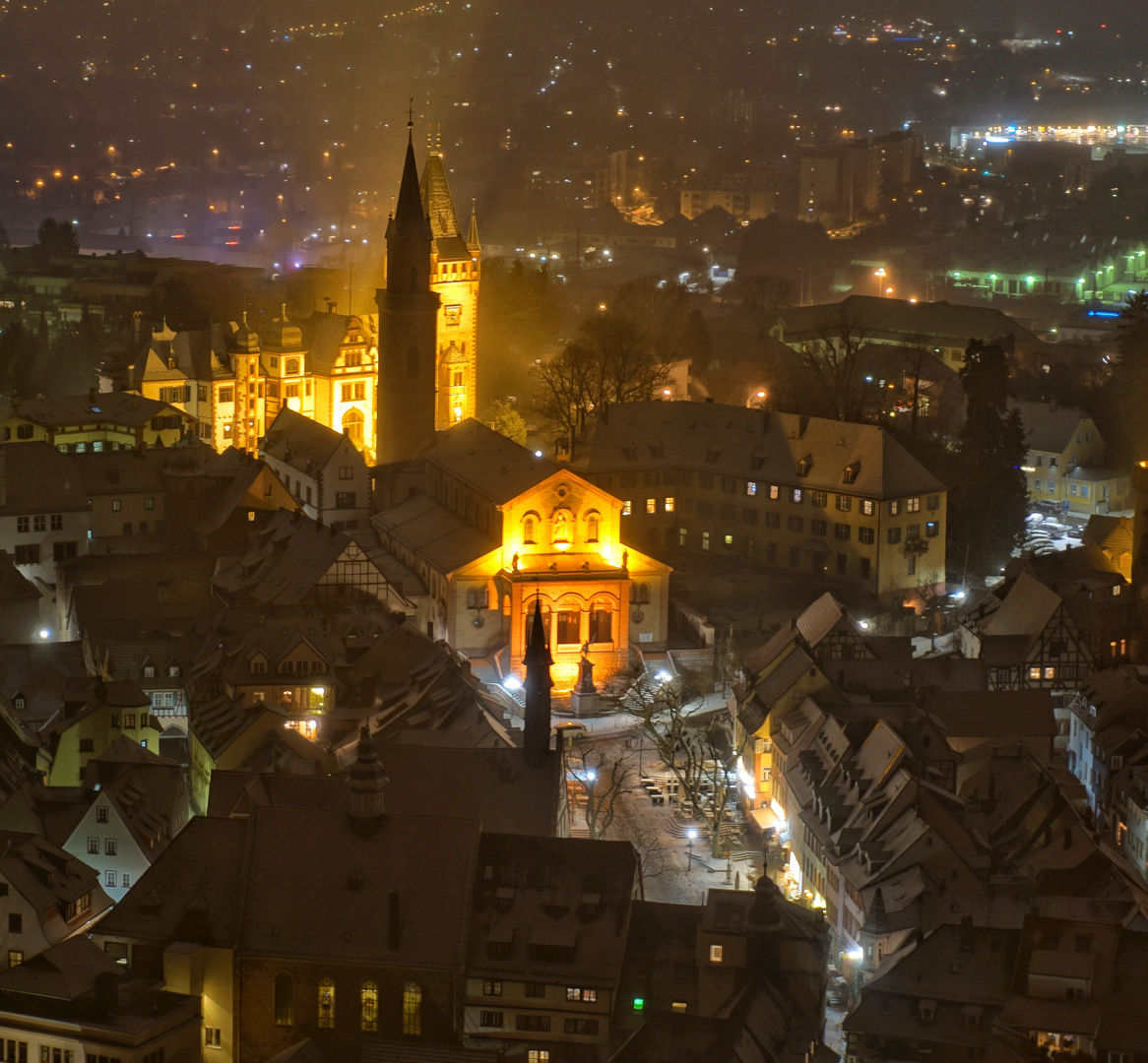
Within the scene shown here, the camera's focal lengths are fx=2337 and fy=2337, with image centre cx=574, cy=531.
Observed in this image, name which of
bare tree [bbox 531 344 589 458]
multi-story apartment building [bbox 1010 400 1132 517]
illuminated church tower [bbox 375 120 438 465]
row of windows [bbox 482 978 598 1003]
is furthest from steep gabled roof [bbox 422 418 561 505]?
row of windows [bbox 482 978 598 1003]

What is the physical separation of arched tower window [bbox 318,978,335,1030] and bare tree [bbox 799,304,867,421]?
191ft

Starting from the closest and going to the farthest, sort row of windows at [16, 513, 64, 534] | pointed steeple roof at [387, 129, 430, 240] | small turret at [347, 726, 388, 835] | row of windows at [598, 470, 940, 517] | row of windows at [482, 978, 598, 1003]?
row of windows at [482, 978, 598, 1003] → small turret at [347, 726, 388, 835] → row of windows at [16, 513, 64, 534] → row of windows at [598, 470, 940, 517] → pointed steeple roof at [387, 129, 430, 240]

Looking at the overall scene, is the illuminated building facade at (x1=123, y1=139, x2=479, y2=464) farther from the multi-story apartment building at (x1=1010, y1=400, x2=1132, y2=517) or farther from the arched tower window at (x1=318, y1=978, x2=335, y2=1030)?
the arched tower window at (x1=318, y1=978, x2=335, y2=1030)

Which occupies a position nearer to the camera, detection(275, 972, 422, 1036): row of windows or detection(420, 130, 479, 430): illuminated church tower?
detection(275, 972, 422, 1036): row of windows

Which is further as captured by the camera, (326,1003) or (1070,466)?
(1070,466)

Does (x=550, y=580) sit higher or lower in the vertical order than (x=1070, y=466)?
lower

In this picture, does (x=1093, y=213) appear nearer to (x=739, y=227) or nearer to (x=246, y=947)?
(x=739, y=227)

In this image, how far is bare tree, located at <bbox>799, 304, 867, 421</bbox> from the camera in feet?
364

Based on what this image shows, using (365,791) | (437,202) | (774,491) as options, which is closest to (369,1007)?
(365,791)

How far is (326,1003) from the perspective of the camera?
5278 centimetres

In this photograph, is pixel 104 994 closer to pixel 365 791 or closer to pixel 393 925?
pixel 393 925

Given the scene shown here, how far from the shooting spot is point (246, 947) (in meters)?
52.6

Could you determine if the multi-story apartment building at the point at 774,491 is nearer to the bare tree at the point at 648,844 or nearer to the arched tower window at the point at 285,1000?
the bare tree at the point at 648,844

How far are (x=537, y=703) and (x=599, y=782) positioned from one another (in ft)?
39.1
